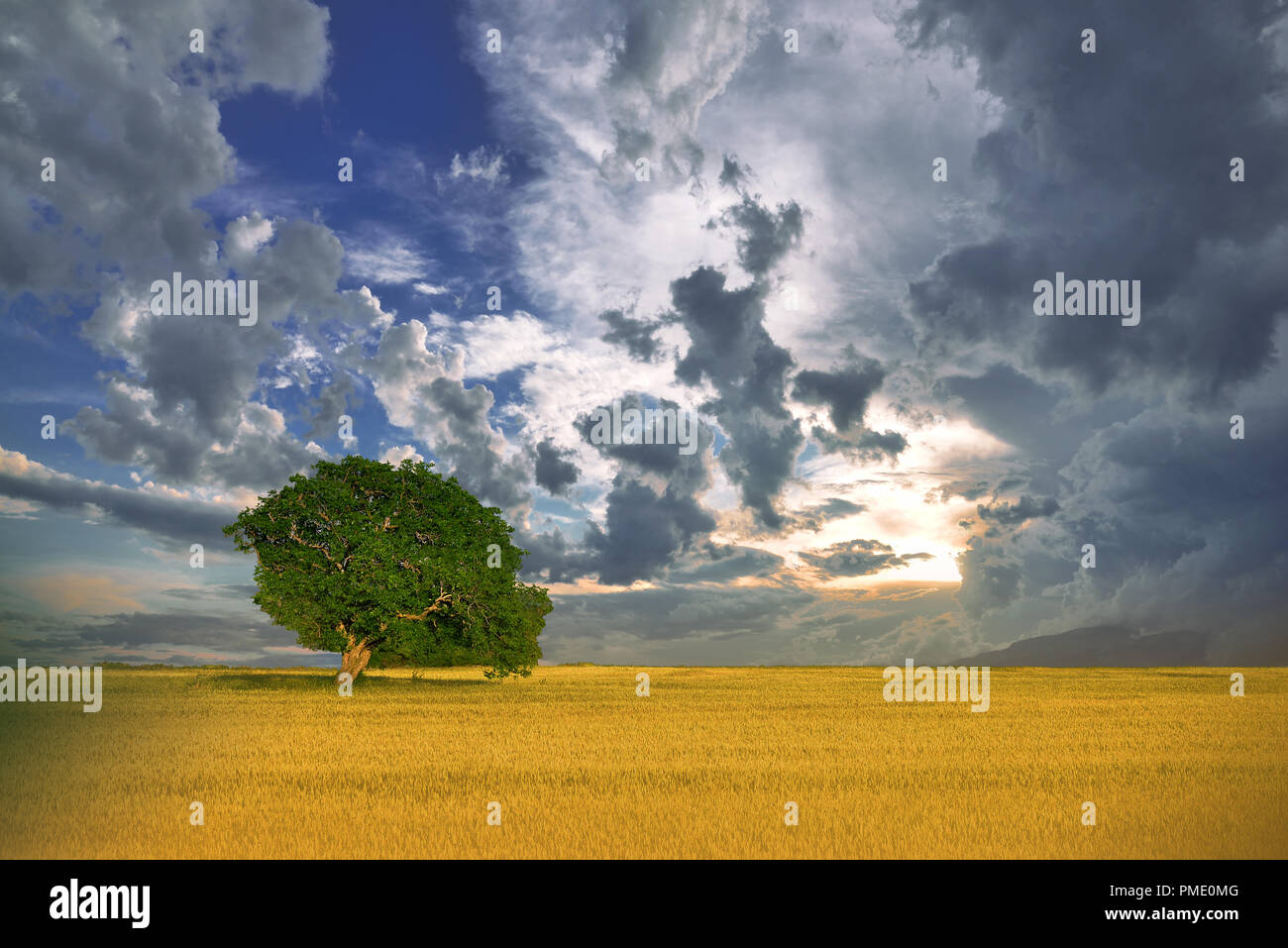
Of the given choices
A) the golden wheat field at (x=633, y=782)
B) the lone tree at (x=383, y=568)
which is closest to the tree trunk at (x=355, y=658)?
the lone tree at (x=383, y=568)

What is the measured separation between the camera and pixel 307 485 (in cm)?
4847

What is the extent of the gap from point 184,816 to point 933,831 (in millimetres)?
13682

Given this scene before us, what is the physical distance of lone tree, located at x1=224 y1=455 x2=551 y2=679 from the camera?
4550 cm

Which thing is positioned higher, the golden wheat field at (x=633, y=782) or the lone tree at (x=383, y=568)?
the lone tree at (x=383, y=568)

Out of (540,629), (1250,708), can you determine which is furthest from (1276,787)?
(540,629)

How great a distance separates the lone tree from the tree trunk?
65 millimetres

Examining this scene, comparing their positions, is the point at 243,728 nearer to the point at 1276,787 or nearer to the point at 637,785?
the point at 637,785

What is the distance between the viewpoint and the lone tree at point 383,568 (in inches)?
1791

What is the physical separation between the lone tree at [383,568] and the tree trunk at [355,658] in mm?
65

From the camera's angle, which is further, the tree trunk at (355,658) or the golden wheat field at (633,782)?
the tree trunk at (355,658)

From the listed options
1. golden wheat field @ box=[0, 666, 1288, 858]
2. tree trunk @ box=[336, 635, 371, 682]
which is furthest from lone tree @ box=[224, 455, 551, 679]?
golden wheat field @ box=[0, 666, 1288, 858]

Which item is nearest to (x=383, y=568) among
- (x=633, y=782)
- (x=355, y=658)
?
(x=355, y=658)

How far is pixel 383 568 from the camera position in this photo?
46.1 meters

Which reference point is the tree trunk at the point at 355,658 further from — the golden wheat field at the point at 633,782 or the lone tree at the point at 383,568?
the golden wheat field at the point at 633,782
